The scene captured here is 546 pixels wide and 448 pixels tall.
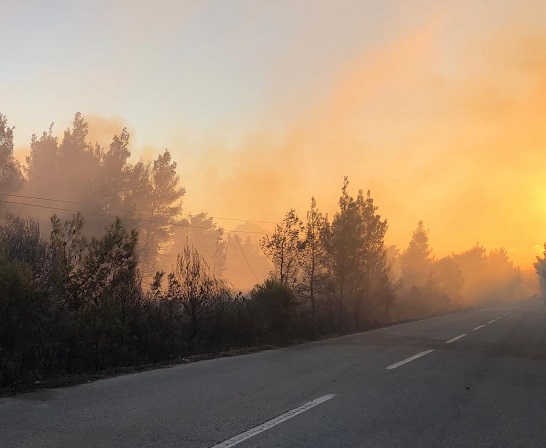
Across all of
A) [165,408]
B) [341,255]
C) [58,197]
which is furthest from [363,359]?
[58,197]

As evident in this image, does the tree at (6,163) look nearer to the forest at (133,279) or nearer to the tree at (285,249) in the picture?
the forest at (133,279)

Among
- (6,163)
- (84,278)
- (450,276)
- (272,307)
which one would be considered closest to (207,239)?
(450,276)

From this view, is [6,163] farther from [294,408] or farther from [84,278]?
[294,408]

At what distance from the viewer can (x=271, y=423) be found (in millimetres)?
5422

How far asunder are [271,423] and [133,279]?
890 centimetres

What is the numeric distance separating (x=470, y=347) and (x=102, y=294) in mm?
11884

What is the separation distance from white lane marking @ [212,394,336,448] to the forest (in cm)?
512

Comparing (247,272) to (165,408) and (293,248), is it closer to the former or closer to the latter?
(293,248)

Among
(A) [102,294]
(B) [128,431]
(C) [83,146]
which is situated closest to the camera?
(B) [128,431]

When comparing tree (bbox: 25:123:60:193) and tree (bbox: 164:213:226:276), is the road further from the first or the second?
tree (bbox: 164:213:226:276)

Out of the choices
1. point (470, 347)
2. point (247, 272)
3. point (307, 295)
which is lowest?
point (470, 347)

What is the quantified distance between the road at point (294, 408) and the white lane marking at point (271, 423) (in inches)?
0.5

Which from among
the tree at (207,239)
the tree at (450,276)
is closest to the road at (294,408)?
the tree at (207,239)

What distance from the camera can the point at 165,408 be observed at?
20.1ft
